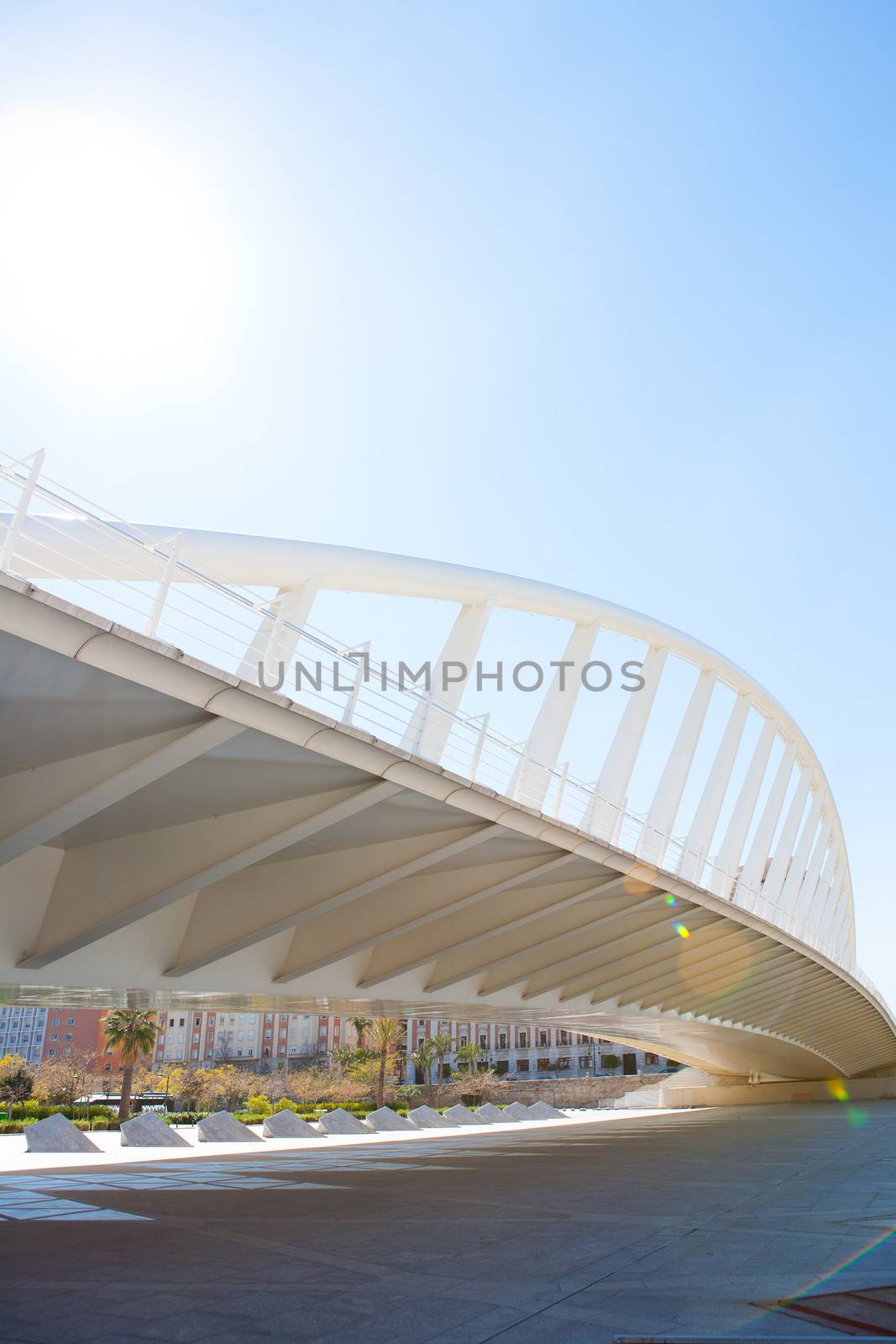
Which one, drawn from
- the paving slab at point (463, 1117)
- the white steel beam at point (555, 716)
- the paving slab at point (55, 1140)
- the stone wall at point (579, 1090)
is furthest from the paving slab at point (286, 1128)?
the stone wall at point (579, 1090)

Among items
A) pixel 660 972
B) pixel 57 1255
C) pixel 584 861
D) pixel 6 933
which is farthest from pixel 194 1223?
pixel 660 972

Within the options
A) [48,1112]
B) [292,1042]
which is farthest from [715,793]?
[292,1042]

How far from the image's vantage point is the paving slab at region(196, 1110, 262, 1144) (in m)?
24.9

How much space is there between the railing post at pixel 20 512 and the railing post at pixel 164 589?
116 cm

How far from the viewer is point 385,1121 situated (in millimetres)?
32812

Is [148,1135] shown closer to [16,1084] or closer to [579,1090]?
[16,1084]

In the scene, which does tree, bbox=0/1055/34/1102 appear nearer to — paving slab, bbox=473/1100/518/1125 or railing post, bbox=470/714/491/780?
paving slab, bbox=473/1100/518/1125

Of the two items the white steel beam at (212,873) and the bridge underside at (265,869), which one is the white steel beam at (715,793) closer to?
the bridge underside at (265,869)

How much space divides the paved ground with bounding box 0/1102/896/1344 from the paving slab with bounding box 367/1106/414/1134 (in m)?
17.3

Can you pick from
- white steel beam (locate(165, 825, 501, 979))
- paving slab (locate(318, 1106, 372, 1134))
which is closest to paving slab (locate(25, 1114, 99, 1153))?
paving slab (locate(318, 1106, 372, 1134))

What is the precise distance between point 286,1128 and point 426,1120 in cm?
878

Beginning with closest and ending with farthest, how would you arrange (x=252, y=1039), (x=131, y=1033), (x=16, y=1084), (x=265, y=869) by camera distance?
(x=265, y=869), (x=131, y=1033), (x=16, y=1084), (x=252, y=1039)

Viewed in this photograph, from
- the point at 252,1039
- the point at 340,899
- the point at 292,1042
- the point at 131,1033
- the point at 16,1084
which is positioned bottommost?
the point at 252,1039

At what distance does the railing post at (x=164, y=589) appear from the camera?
7900 mm
